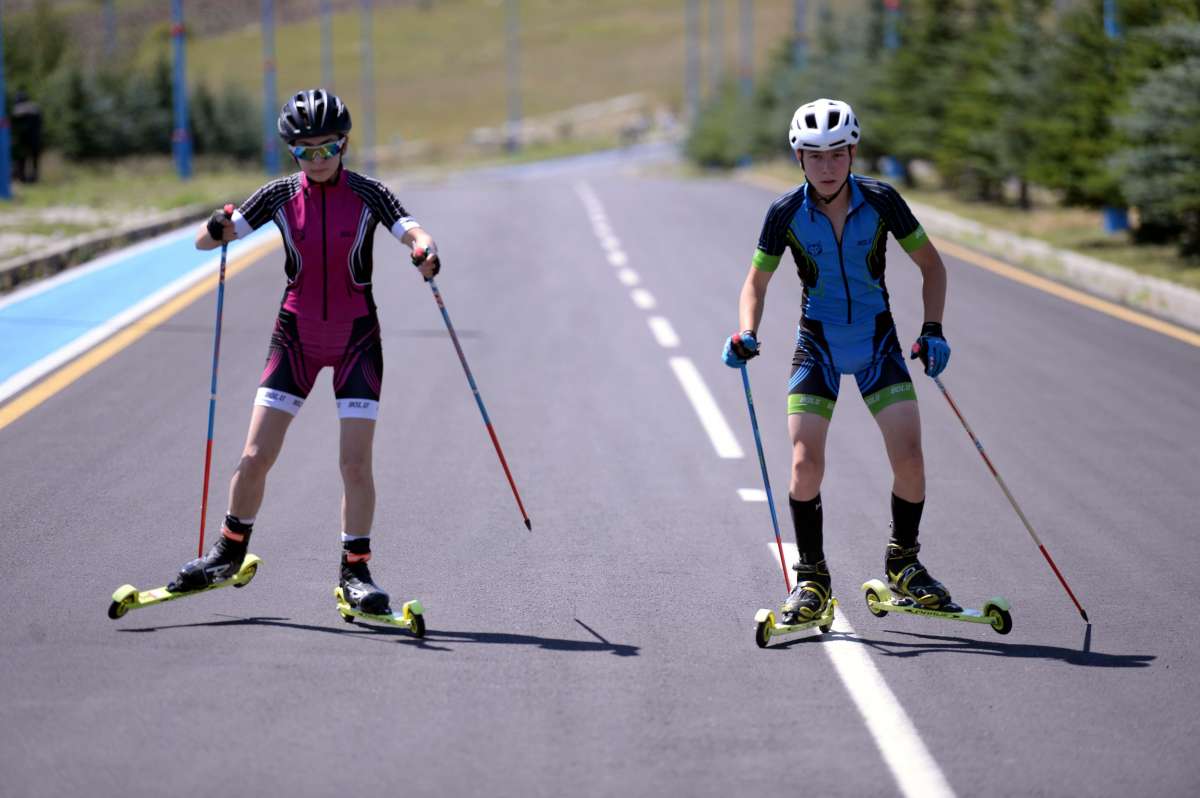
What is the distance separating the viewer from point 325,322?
6645mm

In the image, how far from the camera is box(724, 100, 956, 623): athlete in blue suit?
6496mm

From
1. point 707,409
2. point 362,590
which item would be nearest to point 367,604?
point 362,590

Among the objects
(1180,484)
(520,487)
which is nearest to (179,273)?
(520,487)

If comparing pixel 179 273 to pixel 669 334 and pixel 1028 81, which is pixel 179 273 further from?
pixel 1028 81

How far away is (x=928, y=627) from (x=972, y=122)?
82.4 feet

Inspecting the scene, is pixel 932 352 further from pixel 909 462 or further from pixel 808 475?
pixel 808 475

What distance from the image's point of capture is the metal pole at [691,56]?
83250mm

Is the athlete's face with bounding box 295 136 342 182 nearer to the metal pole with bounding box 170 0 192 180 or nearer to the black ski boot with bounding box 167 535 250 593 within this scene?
the black ski boot with bounding box 167 535 250 593

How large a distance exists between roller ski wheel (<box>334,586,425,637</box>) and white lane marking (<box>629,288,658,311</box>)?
35.1 ft

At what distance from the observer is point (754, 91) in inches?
2197

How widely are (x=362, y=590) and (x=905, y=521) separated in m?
2.12

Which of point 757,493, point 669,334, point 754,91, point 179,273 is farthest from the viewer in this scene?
point 754,91

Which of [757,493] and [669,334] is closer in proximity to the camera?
[757,493]

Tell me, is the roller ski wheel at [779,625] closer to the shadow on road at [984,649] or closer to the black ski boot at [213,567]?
the shadow on road at [984,649]
